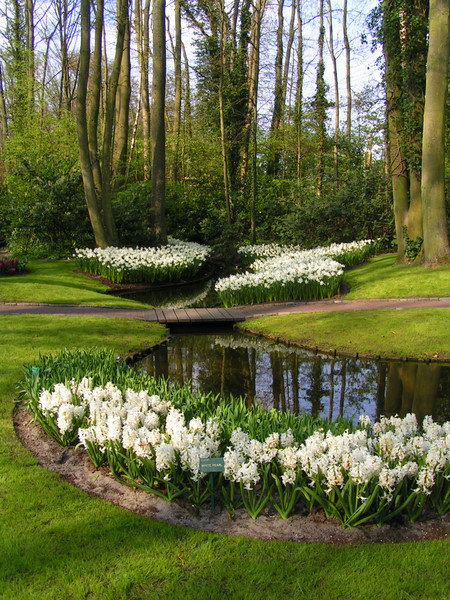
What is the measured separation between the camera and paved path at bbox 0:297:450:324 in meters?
11.3

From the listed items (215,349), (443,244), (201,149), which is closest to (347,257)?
(443,244)

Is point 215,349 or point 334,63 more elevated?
point 334,63

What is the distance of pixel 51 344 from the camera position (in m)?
8.49

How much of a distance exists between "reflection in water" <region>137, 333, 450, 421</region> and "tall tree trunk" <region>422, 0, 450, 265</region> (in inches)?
248

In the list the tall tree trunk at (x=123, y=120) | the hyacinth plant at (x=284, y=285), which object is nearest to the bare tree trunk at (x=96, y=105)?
the tall tree trunk at (x=123, y=120)

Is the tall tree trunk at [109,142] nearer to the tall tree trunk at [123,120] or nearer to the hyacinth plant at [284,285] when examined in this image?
the tall tree trunk at [123,120]

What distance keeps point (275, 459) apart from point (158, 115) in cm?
1753

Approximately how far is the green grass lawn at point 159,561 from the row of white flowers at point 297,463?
31cm

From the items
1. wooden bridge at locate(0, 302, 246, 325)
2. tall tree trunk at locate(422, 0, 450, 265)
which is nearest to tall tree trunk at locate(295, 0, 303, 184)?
tall tree trunk at locate(422, 0, 450, 265)

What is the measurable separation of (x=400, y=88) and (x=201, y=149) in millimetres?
12573

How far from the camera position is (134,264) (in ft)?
52.9

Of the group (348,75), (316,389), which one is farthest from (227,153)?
(316,389)

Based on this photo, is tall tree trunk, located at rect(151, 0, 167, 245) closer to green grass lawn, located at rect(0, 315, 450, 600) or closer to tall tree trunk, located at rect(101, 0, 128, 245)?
tall tree trunk, located at rect(101, 0, 128, 245)

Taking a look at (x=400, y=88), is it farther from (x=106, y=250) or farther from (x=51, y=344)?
(x=51, y=344)
